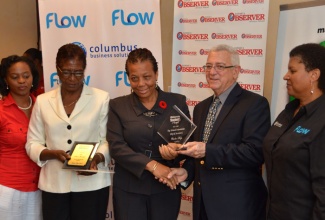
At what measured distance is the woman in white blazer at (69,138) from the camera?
2600 mm

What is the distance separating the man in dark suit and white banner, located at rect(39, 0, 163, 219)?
50.6 inches

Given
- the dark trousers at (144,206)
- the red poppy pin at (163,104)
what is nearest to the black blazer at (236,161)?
the dark trousers at (144,206)

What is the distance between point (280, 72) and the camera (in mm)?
3205

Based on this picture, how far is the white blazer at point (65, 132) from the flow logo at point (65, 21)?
1.31m

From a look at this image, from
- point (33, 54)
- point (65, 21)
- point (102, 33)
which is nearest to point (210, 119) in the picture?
point (102, 33)

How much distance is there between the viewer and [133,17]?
11.9ft

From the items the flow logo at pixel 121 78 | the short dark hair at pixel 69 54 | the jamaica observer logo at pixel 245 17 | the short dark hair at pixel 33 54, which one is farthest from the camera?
the short dark hair at pixel 33 54

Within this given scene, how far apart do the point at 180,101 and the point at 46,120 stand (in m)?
1.00

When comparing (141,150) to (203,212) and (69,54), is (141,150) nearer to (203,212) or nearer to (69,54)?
(203,212)

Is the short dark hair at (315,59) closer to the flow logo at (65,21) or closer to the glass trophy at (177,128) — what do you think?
the glass trophy at (177,128)

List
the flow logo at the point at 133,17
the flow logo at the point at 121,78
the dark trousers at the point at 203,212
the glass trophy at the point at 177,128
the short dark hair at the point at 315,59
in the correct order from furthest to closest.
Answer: the flow logo at the point at 121,78 < the flow logo at the point at 133,17 < the dark trousers at the point at 203,212 < the glass trophy at the point at 177,128 < the short dark hair at the point at 315,59

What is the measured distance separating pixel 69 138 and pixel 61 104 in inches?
10.4

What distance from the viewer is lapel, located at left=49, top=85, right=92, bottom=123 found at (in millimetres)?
2611

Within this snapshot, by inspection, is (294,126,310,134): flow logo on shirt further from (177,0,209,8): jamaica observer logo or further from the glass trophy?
(177,0,209,8): jamaica observer logo
